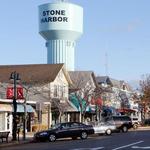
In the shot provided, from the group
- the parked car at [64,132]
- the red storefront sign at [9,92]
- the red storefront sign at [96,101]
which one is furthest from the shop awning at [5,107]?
the red storefront sign at [96,101]

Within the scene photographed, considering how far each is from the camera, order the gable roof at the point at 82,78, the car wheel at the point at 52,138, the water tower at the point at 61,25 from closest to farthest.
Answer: the car wheel at the point at 52,138, the gable roof at the point at 82,78, the water tower at the point at 61,25

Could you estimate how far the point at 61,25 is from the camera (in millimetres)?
114500

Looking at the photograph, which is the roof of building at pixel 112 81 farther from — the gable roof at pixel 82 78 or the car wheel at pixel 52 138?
the car wheel at pixel 52 138

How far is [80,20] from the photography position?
11856 centimetres

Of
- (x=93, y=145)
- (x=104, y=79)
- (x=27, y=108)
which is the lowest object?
(x=93, y=145)

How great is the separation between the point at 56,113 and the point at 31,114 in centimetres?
768

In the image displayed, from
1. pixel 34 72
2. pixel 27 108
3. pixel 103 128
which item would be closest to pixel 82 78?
pixel 34 72

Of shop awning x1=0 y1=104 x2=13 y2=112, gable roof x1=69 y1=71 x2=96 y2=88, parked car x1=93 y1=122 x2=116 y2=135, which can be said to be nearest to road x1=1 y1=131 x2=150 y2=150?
parked car x1=93 y1=122 x2=116 y2=135

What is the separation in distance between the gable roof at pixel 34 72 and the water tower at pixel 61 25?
43.6 metres

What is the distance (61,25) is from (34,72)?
47294mm

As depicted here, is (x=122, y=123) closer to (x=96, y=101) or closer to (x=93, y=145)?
(x=96, y=101)

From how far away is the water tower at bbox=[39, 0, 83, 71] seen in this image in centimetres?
11494

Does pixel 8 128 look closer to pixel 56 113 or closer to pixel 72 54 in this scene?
pixel 56 113

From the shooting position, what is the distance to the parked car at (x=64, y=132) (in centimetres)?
4149
